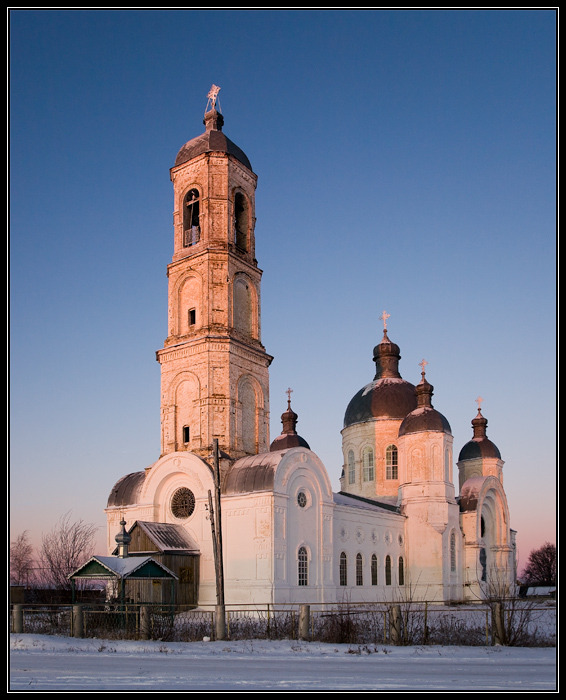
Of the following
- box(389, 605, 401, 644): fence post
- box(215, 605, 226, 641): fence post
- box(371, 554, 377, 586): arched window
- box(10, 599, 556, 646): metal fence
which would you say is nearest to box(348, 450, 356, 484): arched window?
box(371, 554, 377, 586): arched window

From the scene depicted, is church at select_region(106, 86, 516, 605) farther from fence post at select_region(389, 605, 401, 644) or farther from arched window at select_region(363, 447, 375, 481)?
fence post at select_region(389, 605, 401, 644)

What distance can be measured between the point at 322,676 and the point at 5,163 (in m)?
10.5

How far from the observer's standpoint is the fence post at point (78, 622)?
1875cm

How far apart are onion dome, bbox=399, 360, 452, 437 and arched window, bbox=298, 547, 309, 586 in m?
12.2

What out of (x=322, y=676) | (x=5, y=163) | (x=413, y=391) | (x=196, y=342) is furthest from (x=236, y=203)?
(x=322, y=676)

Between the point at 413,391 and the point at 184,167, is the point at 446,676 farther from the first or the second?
the point at 413,391

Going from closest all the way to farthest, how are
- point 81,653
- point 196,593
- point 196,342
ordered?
1. point 81,653
2. point 196,593
3. point 196,342

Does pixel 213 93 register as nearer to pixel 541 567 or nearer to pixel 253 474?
pixel 253 474

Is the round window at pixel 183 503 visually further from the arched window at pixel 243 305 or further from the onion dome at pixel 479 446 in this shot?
the onion dome at pixel 479 446

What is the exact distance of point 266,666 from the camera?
1337cm

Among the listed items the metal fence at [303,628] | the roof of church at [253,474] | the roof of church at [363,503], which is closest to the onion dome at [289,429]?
the roof of church at [363,503]

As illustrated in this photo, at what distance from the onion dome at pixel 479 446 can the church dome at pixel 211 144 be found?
2417 cm

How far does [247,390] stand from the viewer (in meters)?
34.6

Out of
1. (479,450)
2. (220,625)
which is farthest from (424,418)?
(220,625)
